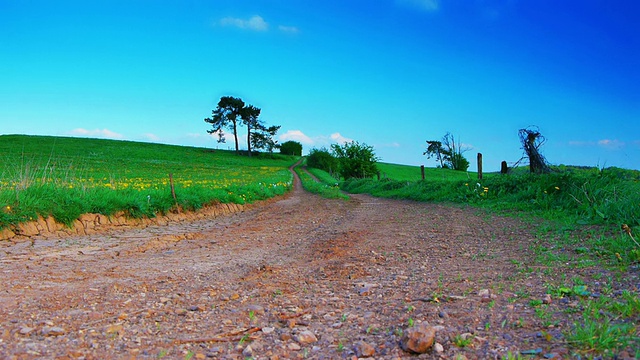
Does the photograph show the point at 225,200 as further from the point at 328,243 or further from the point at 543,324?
the point at 543,324

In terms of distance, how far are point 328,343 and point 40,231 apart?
770 cm

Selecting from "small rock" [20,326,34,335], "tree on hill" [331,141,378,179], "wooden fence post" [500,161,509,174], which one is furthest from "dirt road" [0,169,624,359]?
"tree on hill" [331,141,378,179]

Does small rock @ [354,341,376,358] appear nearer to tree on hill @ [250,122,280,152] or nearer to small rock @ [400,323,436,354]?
small rock @ [400,323,436,354]

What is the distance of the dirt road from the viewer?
3092 millimetres

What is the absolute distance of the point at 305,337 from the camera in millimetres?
3215

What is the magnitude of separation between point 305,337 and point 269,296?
1.18 meters

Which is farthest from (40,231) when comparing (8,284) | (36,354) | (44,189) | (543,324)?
(543,324)

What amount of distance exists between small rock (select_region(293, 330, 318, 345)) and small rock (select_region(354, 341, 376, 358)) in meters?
0.34

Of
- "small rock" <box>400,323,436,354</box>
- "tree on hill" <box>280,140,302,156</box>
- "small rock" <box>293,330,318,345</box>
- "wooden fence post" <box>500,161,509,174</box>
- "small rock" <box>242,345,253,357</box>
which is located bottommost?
"small rock" <box>242,345,253,357</box>

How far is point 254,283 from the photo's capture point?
16.1ft

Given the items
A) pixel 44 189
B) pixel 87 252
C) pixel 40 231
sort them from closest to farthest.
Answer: pixel 87 252
pixel 40 231
pixel 44 189

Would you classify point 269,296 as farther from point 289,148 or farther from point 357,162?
point 289,148

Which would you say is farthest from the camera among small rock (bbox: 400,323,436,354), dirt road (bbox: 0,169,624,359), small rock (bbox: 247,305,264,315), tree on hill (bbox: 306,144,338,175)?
tree on hill (bbox: 306,144,338,175)

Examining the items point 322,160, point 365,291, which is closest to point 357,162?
point 322,160
